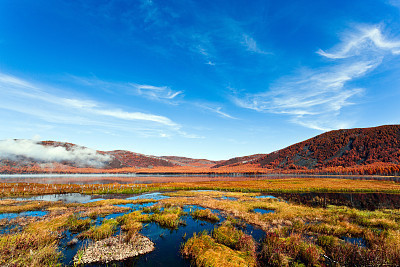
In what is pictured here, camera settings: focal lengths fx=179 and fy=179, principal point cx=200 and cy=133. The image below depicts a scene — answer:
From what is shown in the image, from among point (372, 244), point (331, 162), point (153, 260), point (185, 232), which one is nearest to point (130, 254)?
point (153, 260)

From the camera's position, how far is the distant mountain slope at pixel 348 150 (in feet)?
427

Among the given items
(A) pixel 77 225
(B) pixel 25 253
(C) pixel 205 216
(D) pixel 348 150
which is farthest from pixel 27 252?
(D) pixel 348 150

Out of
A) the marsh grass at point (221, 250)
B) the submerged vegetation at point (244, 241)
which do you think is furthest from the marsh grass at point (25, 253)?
the marsh grass at point (221, 250)

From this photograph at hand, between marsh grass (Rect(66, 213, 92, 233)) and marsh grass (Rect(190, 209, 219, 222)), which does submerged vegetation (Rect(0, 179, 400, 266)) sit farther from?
marsh grass (Rect(190, 209, 219, 222))

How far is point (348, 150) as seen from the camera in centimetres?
15288

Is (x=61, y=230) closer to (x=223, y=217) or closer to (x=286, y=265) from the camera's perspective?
(x=223, y=217)

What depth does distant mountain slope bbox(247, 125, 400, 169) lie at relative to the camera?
427 ft

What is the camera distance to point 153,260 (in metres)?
11.2

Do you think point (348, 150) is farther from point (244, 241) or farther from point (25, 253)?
point (25, 253)

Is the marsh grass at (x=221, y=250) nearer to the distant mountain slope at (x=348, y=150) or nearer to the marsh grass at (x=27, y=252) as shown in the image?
the marsh grass at (x=27, y=252)

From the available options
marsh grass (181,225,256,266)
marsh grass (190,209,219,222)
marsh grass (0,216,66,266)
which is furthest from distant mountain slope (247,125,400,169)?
marsh grass (0,216,66,266)

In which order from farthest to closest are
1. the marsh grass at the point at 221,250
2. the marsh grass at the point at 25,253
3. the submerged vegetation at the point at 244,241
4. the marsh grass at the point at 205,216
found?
the marsh grass at the point at 205,216, the marsh grass at the point at 221,250, the submerged vegetation at the point at 244,241, the marsh grass at the point at 25,253

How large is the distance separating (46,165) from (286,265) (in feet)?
805

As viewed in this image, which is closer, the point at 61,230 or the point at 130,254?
the point at 130,254
